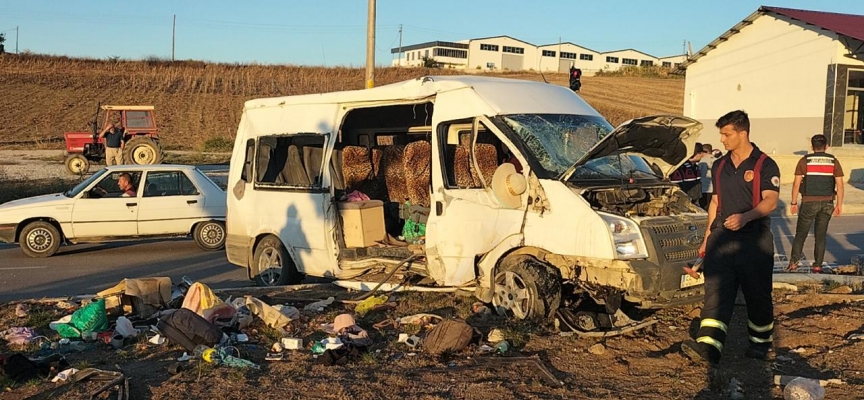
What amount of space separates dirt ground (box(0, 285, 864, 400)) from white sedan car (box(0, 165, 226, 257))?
602cm

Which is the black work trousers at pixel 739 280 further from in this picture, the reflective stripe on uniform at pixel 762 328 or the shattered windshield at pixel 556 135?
the shattered windshield at pixel 556 135

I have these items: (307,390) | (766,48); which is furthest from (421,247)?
(766,48)

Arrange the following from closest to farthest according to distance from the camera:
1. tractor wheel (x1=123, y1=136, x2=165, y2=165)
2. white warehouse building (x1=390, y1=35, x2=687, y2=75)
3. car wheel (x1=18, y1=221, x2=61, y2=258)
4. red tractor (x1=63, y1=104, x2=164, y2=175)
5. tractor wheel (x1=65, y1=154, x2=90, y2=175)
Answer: car wheel (x1=18, y1=221, x2=61, y2=258) → tractor wheel (x1=123, y1=136, x2=165, y2=165) → red tractor (x1=63, y1=104, x2=164, y2=175) → tractor wheel (x1=65, y1=154, x2=90, y2=175) → white warehouse building (x1=390, y1=35, x2=687, y2=75)

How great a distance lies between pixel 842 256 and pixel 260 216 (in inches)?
332

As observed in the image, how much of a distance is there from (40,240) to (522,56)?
329 ft

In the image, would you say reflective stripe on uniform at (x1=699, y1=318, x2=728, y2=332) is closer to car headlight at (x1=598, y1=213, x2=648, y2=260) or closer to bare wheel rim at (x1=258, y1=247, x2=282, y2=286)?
car headlight at (x1=598, y1=213, x2=648, y2=260)

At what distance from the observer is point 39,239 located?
12.8 meters

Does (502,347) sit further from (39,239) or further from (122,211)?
(39,239)

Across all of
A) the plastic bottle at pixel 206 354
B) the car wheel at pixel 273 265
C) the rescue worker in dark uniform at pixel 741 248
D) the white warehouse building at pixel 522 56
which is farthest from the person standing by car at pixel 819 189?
the white warehouse building at pixel 522 56

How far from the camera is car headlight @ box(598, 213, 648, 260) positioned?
6.34 meters

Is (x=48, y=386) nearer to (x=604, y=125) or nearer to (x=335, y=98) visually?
(x=335, y=98)

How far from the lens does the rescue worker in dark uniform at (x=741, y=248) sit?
18.7 feet

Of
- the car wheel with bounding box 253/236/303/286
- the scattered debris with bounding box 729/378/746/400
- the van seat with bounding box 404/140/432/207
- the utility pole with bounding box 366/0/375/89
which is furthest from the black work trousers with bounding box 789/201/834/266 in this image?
the utility pole with bounding box 366/0/375/89

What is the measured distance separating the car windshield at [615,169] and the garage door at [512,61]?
100959mm
